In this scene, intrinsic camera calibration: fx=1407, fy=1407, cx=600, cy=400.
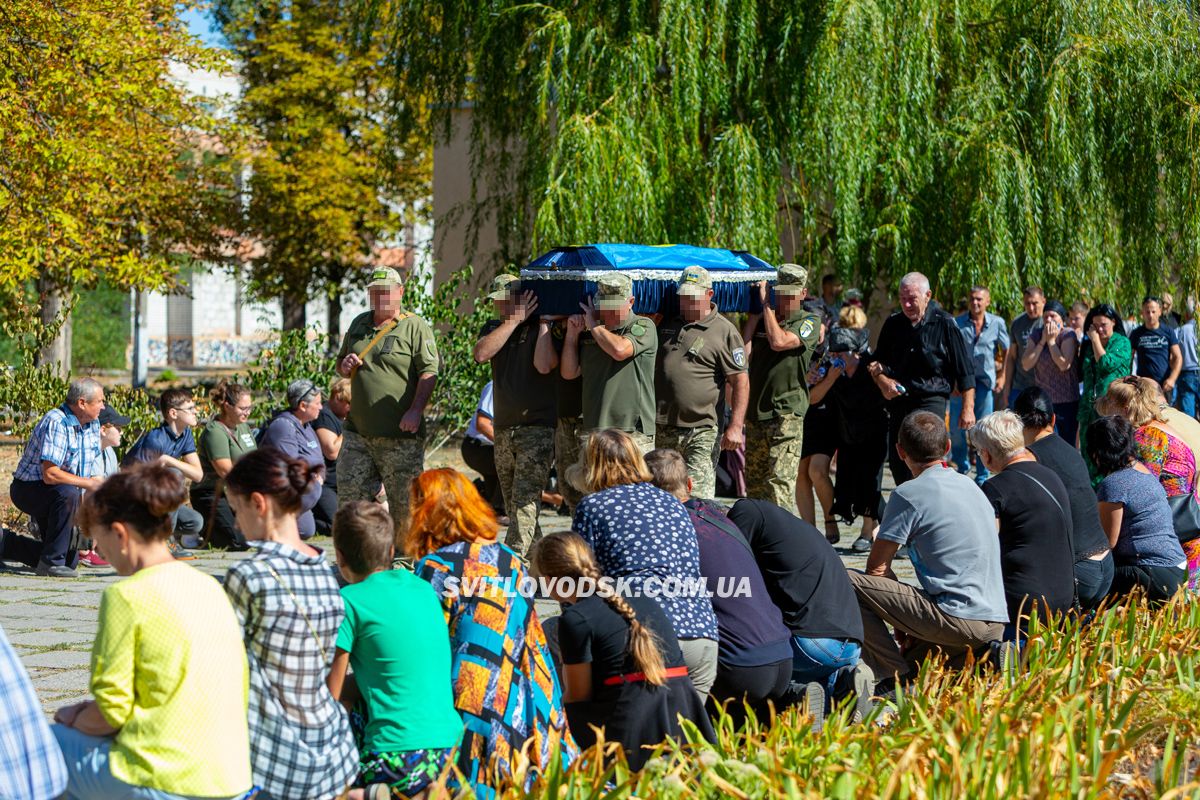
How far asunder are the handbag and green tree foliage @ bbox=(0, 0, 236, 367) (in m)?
Result: 9.73

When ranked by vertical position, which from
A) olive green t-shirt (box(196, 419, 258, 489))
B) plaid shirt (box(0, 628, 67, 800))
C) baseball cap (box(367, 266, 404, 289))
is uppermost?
baseball cap (box(367, 266, 404, 289))

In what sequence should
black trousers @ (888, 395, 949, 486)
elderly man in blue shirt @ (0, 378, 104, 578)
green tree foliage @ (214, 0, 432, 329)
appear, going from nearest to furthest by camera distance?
elderly man in blue shirt @ (0, 378, 104, 578), black trousers @ (888, 395, 949, 486), green tree foliage @ (214, 0, 432, 329)

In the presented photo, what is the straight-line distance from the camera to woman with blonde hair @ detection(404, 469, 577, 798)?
4652 mm

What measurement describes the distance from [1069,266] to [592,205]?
217 inches

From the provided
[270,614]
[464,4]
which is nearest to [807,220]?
[464,4]

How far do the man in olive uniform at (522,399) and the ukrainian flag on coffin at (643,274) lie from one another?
22 cm

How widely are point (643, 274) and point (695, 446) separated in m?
1.39

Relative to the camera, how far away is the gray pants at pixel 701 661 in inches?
211

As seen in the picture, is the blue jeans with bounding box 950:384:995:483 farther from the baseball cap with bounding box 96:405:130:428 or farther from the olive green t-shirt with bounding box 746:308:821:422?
the baseball cap with bounding box 96:405:130:428

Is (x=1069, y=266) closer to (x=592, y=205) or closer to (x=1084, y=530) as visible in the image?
(x=592, y=205)

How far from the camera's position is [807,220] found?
15727 mm

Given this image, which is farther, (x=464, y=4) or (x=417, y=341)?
(x=464, y=4)

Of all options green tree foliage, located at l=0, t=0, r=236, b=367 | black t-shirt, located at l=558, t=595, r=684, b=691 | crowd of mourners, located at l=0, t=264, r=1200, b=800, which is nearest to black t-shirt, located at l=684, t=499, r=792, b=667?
crowd of mourners, located at l=0, t=264, r=1200, b=800

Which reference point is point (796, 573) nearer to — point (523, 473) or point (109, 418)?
point (523, 473)
